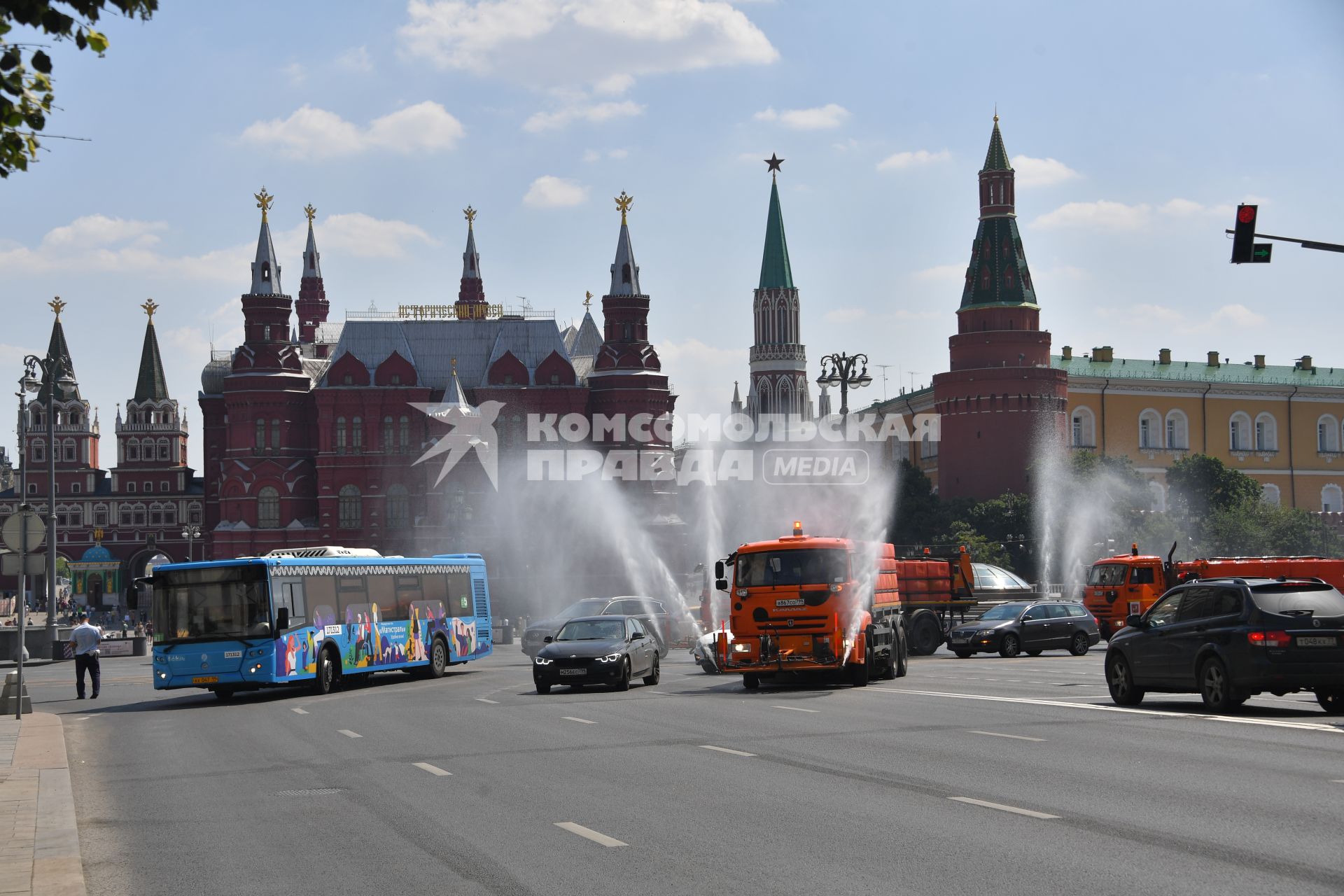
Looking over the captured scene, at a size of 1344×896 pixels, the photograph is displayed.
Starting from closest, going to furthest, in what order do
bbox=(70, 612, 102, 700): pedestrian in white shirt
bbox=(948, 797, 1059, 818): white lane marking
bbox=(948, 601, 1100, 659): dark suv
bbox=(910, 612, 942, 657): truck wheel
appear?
bbox=(948, 797, 1059, 818): white lane marking, bbox=(70, 612, 102, 700): pedestrian in white shirt, bbox=(948, 601, 1100, 659): dark suv, bbox=(910, 612, 942, 657): truck wheel

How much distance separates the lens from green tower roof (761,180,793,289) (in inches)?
5778

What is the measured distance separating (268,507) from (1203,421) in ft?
249

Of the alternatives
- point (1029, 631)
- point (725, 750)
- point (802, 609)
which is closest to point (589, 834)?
point (725, 750)

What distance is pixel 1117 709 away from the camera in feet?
62.5

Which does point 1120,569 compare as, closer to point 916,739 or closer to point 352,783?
point 916,739

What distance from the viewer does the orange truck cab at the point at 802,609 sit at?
78.4 ft

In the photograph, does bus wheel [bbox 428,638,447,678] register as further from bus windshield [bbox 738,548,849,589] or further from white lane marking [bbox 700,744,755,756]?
white lane marking [bbox 700,744,755,756]

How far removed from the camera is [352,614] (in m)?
28.8

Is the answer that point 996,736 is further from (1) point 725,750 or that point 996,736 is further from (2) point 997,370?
(2) point 997,370

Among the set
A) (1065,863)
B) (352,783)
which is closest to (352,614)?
(352,783)

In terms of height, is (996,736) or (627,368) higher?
(627,368)

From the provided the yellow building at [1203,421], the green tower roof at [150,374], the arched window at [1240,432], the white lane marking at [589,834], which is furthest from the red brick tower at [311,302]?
the white lane marking at [589,834]

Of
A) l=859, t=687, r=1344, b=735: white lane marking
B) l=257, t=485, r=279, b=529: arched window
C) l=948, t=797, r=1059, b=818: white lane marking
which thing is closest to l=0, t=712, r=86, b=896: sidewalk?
l=948, t=797, r=1059, b=818: white lane marking

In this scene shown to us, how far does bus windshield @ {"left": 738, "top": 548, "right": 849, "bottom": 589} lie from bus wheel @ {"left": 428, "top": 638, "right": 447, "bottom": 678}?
31.3 feet
